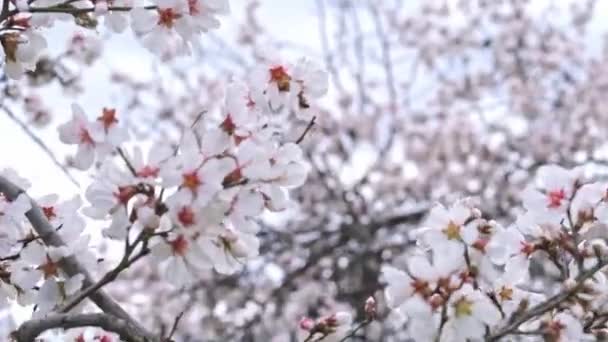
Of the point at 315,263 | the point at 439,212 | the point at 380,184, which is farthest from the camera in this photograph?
the point at 380,184

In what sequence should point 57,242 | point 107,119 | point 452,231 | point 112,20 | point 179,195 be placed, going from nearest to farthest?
1. point 179,195
2. point 107,119
3. point 452,231
4. point 57,242
5. point 112,20

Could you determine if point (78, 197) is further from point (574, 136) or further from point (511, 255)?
point (574, 136)

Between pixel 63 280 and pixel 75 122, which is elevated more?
pixel 75 122

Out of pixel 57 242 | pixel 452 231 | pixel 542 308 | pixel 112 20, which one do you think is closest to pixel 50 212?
pixel 57 242

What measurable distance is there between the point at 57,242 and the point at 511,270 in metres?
0.77

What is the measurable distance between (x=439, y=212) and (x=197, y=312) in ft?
20.4

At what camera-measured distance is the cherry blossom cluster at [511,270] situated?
61.2 inches

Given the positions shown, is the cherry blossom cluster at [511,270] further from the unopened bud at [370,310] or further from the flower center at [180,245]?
the flower center at [180,245]

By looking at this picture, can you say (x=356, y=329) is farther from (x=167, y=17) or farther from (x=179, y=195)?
(x=167, y=17)

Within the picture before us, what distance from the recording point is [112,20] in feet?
6.21

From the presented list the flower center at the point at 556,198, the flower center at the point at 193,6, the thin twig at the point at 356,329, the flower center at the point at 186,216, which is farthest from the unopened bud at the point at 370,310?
the flower center at the point at 193,6

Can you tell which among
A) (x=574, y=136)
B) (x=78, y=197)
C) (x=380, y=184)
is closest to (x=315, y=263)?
(x=380, y=184)

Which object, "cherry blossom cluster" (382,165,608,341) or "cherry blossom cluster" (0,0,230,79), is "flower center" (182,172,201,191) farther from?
"cherry blossom cluster" (0,0,230,79)

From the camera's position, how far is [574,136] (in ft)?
31.0
